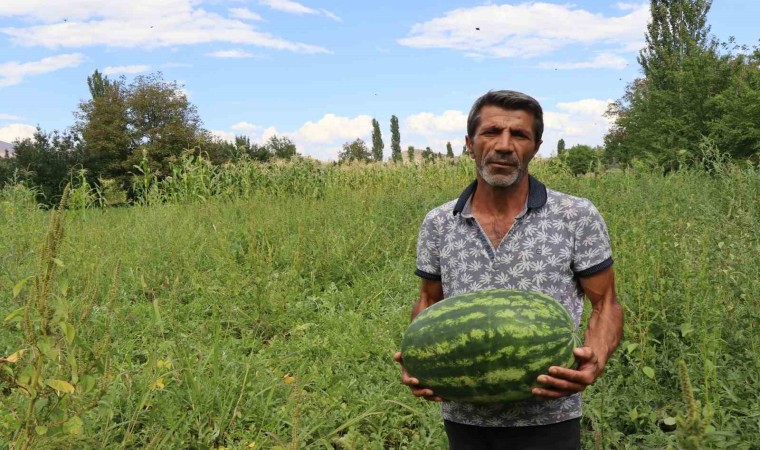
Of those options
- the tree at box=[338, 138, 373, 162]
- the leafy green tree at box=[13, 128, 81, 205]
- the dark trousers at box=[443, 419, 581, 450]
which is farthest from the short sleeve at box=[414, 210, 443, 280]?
the tree at box=[338, 138, 373, 162]

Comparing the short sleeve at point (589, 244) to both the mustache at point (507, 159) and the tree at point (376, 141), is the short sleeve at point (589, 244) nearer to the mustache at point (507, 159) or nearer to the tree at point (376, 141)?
the mustache at point (507, 159)

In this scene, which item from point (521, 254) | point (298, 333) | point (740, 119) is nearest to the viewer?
point (521, 254)

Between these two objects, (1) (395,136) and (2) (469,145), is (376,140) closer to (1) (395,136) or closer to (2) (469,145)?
(1) (395,136)

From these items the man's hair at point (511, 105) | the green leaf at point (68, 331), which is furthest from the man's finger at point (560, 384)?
the green leaf at point (68, 331)

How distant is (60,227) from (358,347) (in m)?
2.97

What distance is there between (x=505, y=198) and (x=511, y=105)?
335 mm

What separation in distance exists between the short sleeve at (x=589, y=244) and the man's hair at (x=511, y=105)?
33cm

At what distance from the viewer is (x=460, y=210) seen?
7.64 ft

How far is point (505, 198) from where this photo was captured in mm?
2256

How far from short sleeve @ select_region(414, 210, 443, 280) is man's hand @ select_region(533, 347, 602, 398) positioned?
0.70m

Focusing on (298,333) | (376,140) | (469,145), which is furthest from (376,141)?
(469,145)

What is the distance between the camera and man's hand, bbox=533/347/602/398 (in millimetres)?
1791

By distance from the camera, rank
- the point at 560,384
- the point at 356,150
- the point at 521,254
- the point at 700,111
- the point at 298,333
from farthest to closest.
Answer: the point at 356,150
the point at 700,111
the point at 298,333
the point at 521,254
the point at 560,384

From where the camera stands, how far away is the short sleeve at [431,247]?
2.39 meters
